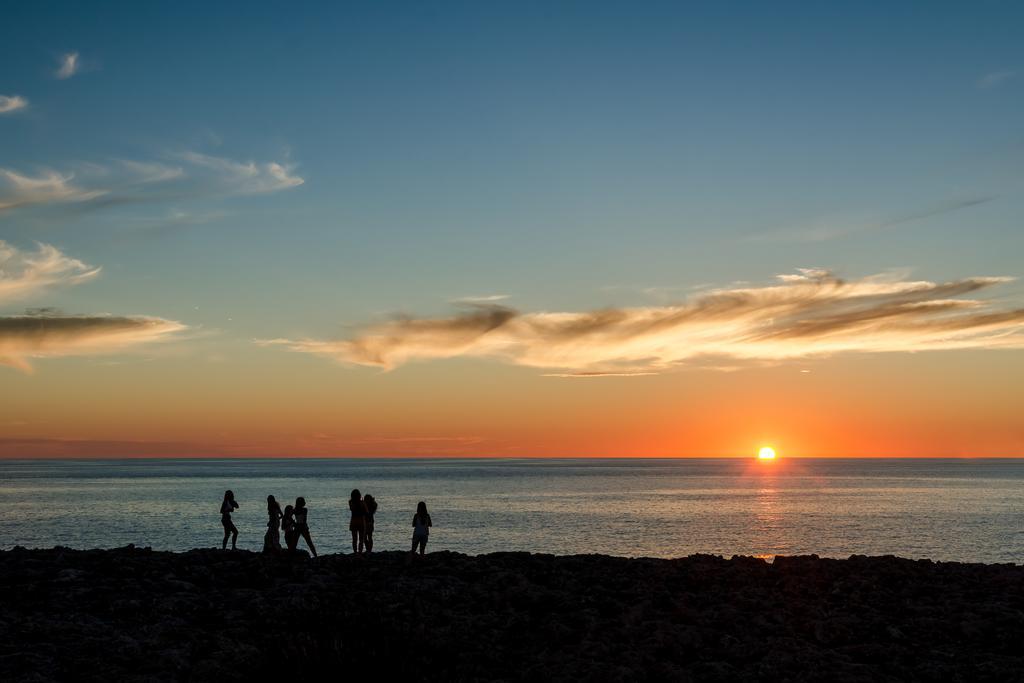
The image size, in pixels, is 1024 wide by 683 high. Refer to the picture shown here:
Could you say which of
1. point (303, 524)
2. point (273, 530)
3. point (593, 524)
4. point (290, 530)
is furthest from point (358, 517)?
point (593, 524)

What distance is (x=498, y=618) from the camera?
21.8 m

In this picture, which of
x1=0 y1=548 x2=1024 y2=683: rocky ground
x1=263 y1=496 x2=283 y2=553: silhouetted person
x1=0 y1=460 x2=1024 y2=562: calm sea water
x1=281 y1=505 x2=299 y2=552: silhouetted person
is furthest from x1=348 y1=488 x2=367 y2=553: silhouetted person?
x1=0 y1=460 x2=1024 y2=562: calm sea water

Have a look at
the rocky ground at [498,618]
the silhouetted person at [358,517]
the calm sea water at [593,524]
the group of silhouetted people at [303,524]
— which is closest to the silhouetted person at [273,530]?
the group of silhouetted people at [303,524]

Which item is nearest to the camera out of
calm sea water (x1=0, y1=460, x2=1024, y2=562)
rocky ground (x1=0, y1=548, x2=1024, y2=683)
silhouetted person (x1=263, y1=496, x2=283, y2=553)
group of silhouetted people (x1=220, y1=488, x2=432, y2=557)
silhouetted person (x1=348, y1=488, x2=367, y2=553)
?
rocky ground (x1=0, y1=548, x2=1024, y2=683)

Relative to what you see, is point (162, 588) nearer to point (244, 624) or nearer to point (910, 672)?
point (244, 624)

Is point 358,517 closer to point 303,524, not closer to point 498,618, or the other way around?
point 303,524

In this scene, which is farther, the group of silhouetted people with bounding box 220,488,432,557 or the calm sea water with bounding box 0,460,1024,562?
the calm sea water with bounding box 0,460,1024,562

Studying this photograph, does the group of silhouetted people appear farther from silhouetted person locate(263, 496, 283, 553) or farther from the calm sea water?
the calm sea water

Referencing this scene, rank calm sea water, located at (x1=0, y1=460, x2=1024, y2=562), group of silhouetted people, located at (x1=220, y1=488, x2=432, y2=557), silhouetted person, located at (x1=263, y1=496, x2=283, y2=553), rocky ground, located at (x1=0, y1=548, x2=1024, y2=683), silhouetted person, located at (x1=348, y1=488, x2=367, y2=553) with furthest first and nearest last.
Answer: calm sea water, located at (x1=0, y1=460, x2=1024, y2=562)
silhouetted person, located at (x1=348, y1=488, x2=367, y2=553)
group of silhouetted people, located at (x1=220, y1=488, x2=432, y2=557)
silhouetted person, located at (x1=263, y1=496, x2=283, y2=553)
rocky ground, located at (x1=0, y1=548, x2=1024, y2=683)

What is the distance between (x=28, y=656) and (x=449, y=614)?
8979 mm

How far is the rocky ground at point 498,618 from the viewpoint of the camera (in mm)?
17844

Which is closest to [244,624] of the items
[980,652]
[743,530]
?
[980,652]

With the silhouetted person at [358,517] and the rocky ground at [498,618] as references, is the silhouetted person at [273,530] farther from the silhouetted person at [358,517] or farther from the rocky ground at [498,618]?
the silhouetted person at [358,517]

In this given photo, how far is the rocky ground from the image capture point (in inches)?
703
